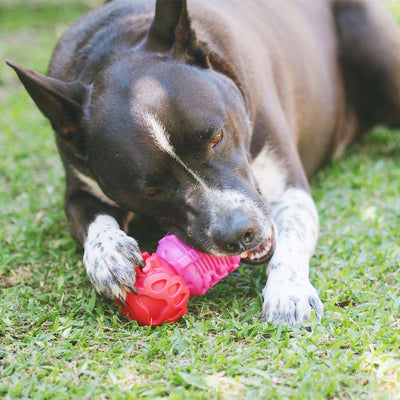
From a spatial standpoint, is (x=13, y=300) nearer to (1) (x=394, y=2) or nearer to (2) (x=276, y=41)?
(2) (x=276, y=41)

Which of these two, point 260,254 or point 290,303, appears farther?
point 260,254

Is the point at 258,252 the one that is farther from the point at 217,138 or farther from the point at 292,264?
the point at 217,138

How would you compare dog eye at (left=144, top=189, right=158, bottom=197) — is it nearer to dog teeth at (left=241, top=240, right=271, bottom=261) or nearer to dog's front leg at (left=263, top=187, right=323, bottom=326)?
dog teeth at (left=241, top=240, right=271, bottom=261)

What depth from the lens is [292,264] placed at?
2900mm

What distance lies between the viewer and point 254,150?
3.41 m

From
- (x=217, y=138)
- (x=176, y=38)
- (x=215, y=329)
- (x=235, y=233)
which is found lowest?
(x=215, y=329)

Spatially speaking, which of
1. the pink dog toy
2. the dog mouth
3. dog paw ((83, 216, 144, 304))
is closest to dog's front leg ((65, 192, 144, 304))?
dog paw ((83, 216, 144, 304))

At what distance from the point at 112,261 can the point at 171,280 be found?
0.32m

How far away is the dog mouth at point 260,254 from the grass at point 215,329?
0.15 metres

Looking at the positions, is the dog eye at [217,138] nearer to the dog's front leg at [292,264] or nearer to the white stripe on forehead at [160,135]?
the white stripe on forehead at [160,135]

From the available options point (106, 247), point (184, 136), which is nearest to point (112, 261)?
point (106, 247)

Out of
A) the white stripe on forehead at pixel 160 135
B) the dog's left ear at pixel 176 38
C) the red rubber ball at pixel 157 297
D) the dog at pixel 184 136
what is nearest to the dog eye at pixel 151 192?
the dog at pixel 184 136

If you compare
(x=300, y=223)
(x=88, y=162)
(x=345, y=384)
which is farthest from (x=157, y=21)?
(x=345, y=384)

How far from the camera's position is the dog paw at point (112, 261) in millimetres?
2660
